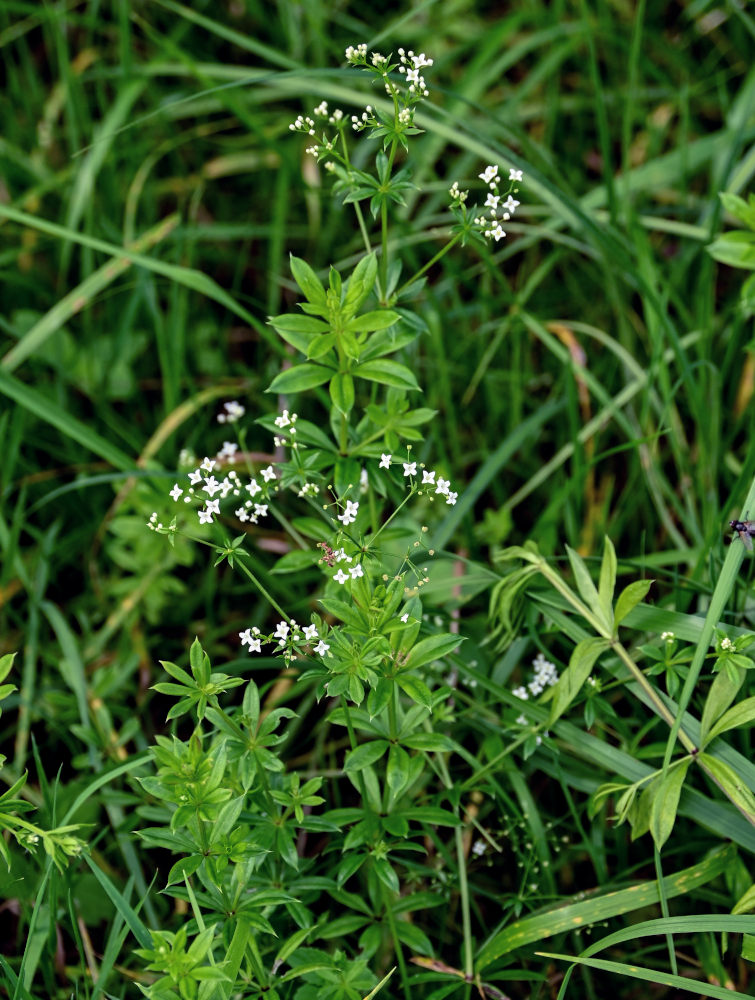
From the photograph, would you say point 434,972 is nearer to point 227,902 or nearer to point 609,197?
point 227,902

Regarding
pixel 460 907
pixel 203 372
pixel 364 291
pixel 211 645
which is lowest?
pixel 460 907

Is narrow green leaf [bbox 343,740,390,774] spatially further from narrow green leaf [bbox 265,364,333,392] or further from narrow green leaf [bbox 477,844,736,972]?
narrow green leaf [bbox 265,364,333,392]

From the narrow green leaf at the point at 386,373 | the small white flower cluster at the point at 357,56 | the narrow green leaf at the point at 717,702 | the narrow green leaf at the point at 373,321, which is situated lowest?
the narrow green leaf at the point at 717,702

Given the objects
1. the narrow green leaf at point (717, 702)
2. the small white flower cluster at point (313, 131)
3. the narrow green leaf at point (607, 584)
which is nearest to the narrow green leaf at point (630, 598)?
the narrow green leaf at point (607, 584)

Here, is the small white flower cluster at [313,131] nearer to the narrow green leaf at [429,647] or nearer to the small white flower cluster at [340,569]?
the small white flower cluster at [340,569]

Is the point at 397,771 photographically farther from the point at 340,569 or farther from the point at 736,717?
the point at 736,717

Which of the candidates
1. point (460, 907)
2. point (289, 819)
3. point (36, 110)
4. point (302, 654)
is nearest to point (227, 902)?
point (289, 819)
